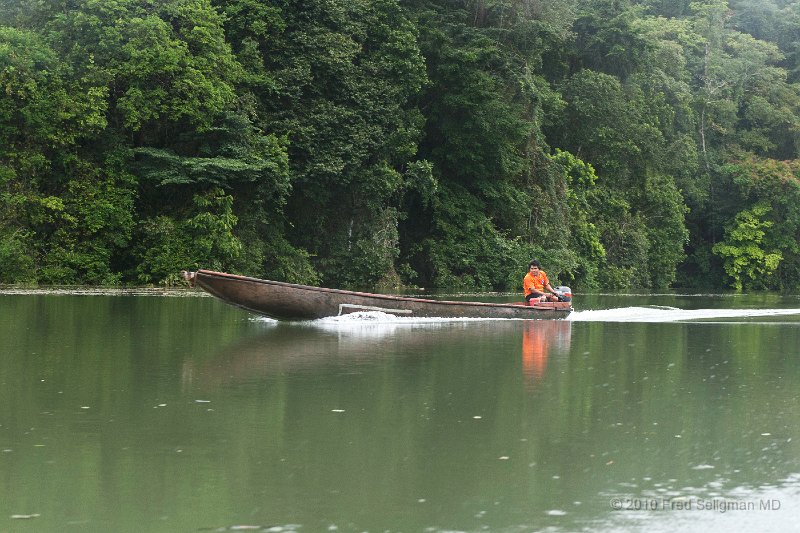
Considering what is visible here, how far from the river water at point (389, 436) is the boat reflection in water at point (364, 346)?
85 millimetres

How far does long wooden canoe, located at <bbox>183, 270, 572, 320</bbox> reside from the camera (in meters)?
18.0

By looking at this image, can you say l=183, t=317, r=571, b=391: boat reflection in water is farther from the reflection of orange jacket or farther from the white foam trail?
the white foam trail

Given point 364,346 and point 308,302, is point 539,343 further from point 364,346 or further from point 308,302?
point 308,302

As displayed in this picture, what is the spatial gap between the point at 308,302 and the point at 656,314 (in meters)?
8.01

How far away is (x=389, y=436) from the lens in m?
7.99

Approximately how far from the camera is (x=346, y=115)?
33.7 m

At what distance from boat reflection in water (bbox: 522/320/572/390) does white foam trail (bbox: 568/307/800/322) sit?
4.04 ft

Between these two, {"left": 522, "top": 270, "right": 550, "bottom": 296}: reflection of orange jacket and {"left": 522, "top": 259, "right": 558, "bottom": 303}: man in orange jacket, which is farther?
{"left": 522, "top": 270, "right": 550, "bottom": 296}: reflection of orange jacket

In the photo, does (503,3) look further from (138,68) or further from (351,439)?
(351,439)

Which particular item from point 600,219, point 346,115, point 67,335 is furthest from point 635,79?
point 67,335

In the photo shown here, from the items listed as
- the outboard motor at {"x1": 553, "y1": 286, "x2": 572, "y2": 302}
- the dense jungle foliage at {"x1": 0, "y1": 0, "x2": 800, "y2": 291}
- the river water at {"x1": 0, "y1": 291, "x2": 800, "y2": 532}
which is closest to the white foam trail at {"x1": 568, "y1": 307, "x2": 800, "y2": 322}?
the outboard motor at {"x1": 553, "y1": 286, "x2": 572, "y2": 302}

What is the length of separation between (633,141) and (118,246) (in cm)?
2432

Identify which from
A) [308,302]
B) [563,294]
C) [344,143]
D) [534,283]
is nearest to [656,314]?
[563,294]

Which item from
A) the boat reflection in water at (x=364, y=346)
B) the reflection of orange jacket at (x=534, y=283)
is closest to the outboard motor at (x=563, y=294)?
the reflection of orange jacket at (x=534, y=283)
